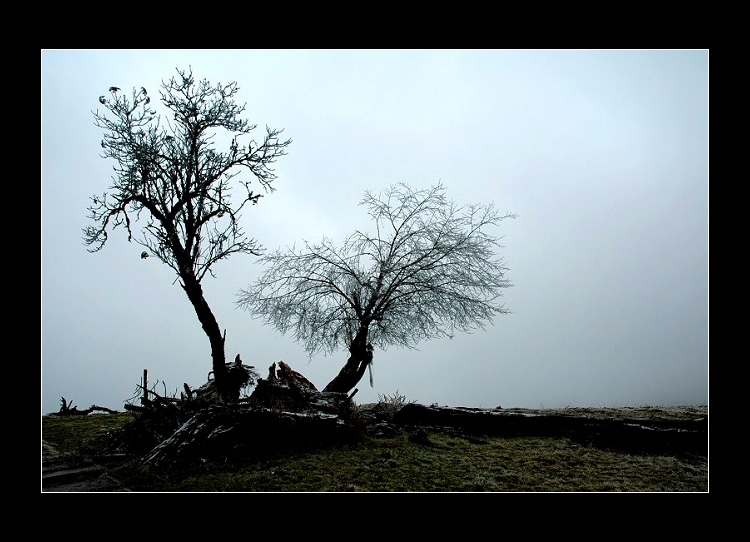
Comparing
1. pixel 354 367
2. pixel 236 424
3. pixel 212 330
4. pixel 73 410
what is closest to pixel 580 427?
pixel 354 367

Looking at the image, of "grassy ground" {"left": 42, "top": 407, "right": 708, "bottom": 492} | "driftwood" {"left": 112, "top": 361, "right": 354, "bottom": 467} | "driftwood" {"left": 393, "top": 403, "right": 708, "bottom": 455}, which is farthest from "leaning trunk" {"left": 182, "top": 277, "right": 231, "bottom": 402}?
"driftwood" {"left": 393, "top": 403, "right": 708, "bottom": 455}

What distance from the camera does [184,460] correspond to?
611 cm

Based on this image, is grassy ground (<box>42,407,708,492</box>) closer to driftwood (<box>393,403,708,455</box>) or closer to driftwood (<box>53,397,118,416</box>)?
driftwood (<box>393,403,708,455</box>)

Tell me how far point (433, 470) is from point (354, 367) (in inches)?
169

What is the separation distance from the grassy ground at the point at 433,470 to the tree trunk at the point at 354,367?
2402mm

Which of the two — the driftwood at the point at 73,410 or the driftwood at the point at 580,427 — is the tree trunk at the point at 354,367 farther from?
the driftwood at the point at 73,410

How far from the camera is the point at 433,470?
590cm

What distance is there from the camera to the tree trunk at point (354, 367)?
9.87 meters

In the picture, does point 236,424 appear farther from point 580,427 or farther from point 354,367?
point 580,427

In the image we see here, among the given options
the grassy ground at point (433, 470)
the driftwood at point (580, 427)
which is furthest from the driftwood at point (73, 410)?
the driftwood at point (580, 427)

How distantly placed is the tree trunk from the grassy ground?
2402mm
